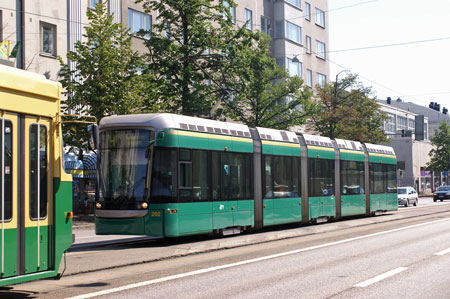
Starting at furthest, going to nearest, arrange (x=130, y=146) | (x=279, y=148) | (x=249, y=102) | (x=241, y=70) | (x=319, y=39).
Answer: (x=319, y=39) < (x=249, y=102) < (x=241, y=70) < (x=279, y=148) < (x=130, y=146)

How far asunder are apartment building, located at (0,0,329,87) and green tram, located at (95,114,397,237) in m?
3.92

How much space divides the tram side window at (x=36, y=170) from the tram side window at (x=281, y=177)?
38.6 feet

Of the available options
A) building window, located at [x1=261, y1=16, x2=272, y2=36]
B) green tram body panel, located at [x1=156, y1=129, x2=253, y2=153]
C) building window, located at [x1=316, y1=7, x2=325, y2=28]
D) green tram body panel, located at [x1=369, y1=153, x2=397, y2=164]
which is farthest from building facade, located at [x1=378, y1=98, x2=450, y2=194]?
green tram body panel, located at [x1=156, y1=129, x2=253, y2=153]

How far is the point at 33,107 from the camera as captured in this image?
329 inches

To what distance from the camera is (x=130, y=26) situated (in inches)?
1401

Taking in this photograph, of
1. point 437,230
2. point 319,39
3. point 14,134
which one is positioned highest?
point 319,39

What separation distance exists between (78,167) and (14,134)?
2117 centimetres

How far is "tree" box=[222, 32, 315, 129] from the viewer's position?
33.4m

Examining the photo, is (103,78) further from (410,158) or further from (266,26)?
(410,158)

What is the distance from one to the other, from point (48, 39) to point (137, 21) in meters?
7.77

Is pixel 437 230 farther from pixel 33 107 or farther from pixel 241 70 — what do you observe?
pixel 33 107

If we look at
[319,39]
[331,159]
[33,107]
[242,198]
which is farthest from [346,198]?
[319,39]

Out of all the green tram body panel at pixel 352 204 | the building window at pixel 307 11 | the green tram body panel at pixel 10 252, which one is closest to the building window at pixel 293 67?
the building window at pixel 307 11

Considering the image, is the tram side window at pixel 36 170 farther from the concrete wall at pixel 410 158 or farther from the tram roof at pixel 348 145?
the concrete wall at pixel 410 158
